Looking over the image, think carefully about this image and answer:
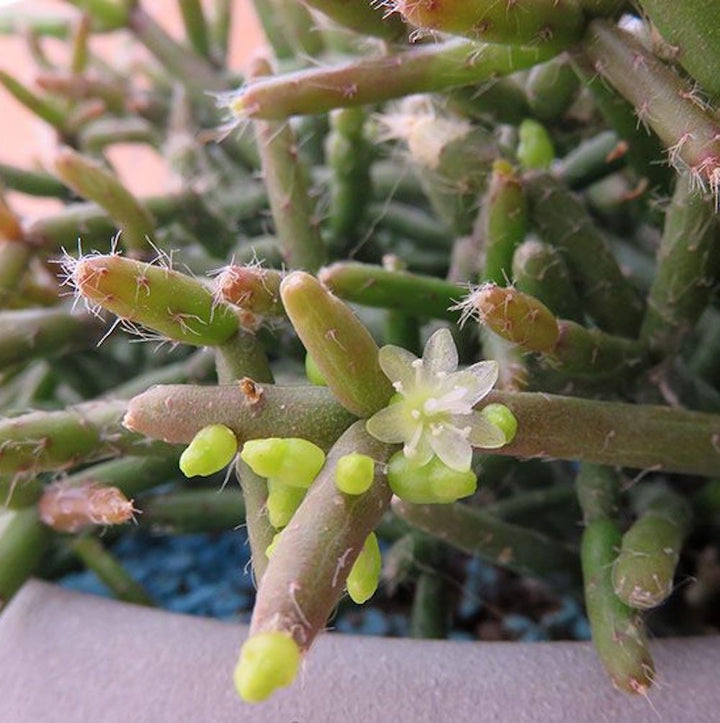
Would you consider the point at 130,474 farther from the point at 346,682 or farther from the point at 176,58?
the point at 176,58

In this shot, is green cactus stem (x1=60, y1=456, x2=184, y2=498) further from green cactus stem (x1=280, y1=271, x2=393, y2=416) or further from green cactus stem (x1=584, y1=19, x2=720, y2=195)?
green cactus stem (x1=584, y1=19, x2=720, y2=195)

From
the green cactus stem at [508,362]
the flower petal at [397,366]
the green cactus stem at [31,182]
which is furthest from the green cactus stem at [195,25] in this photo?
the flower petal at [397,366]

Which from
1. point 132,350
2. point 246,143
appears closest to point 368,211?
point 246,143

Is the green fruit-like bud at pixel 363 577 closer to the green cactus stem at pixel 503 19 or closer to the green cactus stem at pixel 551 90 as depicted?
the green cactus stem at pixel 503 19

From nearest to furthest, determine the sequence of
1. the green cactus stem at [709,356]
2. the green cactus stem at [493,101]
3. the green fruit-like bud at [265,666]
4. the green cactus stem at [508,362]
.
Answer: the green fruit-like bud at [265,666]
the green cactus stem at [508,362]
the green cactus stem at [493,101]
the green cactus stem at [709,356]

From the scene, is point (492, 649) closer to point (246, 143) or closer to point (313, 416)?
point (313, 416)

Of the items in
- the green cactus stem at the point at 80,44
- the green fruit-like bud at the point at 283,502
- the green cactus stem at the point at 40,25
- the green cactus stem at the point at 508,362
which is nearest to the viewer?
the green fruit-like bud at the point at 283,502

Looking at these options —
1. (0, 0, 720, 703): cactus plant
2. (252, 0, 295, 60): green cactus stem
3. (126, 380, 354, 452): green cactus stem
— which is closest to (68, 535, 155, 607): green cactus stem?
(0, 0, 720, 703): cactus plant
